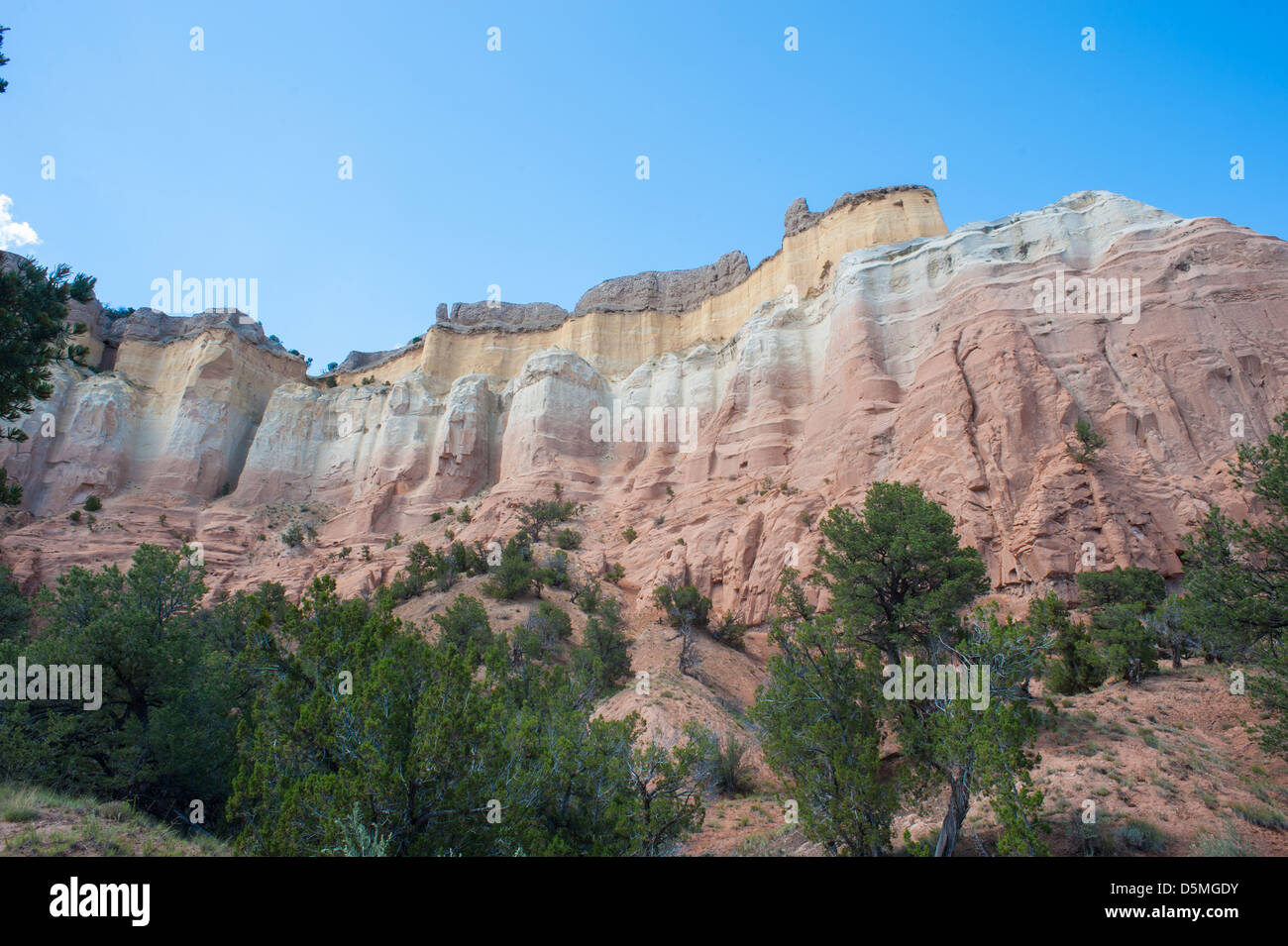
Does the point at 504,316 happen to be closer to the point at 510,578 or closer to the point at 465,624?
the point at 510,578

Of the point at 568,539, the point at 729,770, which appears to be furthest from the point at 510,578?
the point at 729,770

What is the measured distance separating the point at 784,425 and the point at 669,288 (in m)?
22.5

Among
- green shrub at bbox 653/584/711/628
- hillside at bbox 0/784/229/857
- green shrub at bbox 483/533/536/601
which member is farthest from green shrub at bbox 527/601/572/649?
hillside at bbox 0/784/229/857

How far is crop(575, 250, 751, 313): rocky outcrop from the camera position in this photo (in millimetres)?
50125

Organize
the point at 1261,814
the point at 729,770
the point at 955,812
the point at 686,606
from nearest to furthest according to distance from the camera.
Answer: the point at 955,812 < the point at 1261,814 < the point at 729,770 < the point at 686,606

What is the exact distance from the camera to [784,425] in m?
34.1

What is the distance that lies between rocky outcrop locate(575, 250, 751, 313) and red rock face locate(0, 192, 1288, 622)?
5.34ft

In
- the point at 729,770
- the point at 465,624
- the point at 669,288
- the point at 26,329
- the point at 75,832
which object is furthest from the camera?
the point at 669,288

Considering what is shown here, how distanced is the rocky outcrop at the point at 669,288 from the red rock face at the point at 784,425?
1627mm

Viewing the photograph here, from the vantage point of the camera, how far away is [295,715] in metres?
8.88

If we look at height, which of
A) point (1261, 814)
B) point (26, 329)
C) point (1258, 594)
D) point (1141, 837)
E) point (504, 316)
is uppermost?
point (504, 316)
